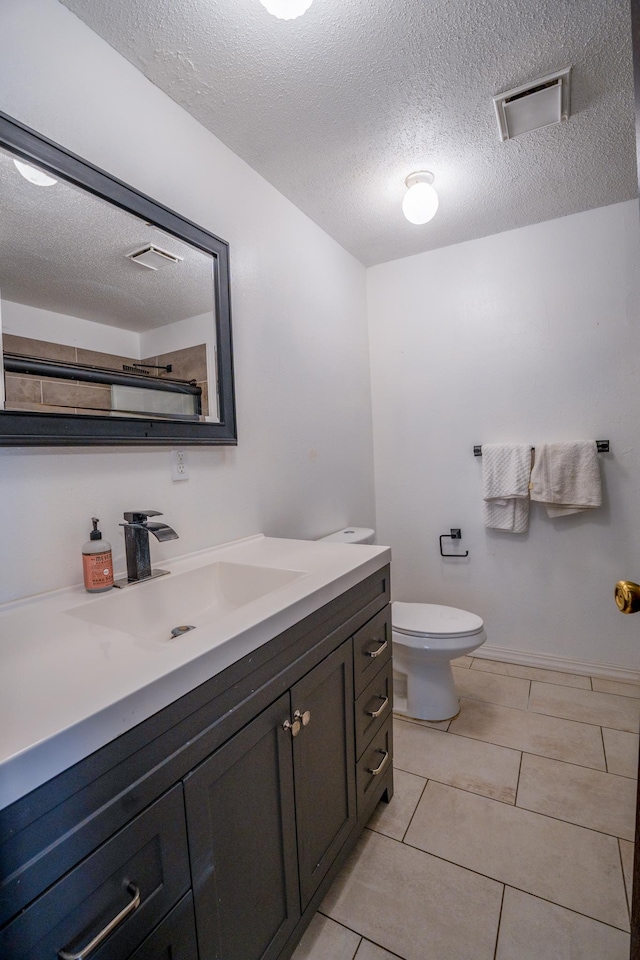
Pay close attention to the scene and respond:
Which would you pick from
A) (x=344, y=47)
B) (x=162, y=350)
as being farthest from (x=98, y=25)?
(x=162, y=350)

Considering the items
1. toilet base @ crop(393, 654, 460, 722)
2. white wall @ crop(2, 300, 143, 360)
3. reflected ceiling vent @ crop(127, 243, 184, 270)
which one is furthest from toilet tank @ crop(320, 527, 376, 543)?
reflected ceiling vent @ crop(127, 243, 184, 270)

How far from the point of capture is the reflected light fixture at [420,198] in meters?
1.81

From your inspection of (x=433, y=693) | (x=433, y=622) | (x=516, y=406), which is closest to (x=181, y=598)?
(x=433, y=622)

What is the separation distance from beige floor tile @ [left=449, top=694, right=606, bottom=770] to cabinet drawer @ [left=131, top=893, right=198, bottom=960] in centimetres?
148

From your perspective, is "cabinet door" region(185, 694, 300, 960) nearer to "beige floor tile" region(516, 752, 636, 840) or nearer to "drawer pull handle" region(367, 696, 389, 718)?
"drawer pull handle" region(367, 696, 389, 718)

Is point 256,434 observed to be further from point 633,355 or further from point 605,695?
point 605,695

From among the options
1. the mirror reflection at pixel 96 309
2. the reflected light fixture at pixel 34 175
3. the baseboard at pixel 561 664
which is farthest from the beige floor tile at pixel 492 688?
the reflected light fixture at pixel 34 175

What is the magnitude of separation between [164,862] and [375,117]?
6.78 feet

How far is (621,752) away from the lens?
1.72 metres

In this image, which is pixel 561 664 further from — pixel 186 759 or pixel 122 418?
pixel 122 418

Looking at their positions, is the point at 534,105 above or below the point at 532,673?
above

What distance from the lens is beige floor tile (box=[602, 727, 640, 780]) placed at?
A: 163cm

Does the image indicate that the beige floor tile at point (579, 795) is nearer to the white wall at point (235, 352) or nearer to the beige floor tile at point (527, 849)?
the beige floor tile at point (527, 849)

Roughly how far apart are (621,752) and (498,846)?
0.73 m
